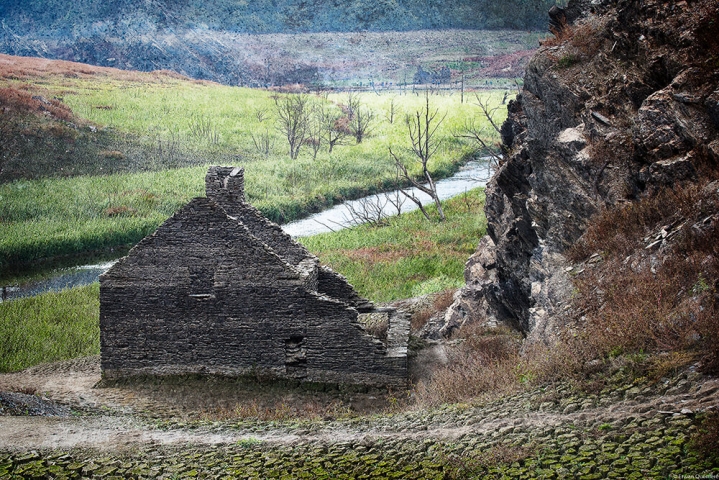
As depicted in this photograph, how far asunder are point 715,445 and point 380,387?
32.0 feet

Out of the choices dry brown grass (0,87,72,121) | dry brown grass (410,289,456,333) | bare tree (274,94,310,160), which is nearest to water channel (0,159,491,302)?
bare tree (274,94,310,160)

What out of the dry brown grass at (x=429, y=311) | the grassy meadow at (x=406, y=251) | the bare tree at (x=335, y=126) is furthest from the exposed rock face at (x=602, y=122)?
the bare tree at (x=335, y=126)

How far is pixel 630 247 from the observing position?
1405 cm

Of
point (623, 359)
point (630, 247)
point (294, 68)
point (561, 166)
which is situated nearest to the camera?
point (623, 359)

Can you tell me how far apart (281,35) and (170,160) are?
1985 cm

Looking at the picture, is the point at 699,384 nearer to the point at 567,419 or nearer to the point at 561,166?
the point at 567,419

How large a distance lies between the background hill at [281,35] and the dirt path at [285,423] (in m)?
38.1

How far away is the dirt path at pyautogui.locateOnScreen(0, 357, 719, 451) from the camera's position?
10.6 m

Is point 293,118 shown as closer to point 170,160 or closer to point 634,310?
point 170,160

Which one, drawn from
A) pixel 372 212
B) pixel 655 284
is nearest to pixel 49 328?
pixel 655 284

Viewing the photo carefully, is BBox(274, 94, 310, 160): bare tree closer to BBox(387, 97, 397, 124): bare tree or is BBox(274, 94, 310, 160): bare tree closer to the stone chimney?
BBox(387, 97, 397, 124): bare tree

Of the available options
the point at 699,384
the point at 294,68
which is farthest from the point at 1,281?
the point at 294,68

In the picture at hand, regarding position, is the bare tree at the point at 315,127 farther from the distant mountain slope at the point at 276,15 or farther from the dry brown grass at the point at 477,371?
the dry brown grass at the point at 477,371

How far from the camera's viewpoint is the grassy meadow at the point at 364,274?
25.7 metres
